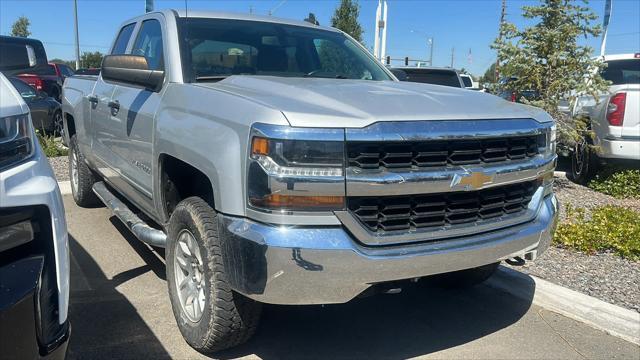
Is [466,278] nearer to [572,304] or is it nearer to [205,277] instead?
[572,304]

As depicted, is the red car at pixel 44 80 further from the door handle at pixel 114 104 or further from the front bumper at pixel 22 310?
the front bumper at pixel 22 310

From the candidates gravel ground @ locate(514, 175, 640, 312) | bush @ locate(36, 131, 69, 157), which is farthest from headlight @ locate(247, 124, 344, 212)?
bush @ locate(36, 131, 69, 157)

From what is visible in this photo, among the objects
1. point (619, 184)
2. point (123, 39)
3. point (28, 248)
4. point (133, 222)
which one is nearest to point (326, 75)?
point (133, 222)

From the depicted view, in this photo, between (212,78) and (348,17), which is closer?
(212,78)

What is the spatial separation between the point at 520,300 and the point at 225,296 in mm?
2321

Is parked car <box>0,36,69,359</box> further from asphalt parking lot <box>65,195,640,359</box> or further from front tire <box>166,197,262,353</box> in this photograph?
asphalt parking lot <box>65,195,640,359</box>

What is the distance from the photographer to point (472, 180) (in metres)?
2.79

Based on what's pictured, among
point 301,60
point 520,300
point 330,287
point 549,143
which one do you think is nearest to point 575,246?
point 520,300

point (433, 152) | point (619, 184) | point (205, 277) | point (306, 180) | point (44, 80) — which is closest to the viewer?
point (306, 180)

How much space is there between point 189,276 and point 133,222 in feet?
3.23

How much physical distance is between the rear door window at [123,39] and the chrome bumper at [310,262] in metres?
2.92

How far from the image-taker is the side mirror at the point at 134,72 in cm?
337

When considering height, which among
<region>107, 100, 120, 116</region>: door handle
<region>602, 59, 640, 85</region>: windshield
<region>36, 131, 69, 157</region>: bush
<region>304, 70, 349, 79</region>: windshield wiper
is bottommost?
<region>36, 131, 69, 157</region>: bush

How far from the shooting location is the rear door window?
4.93m
